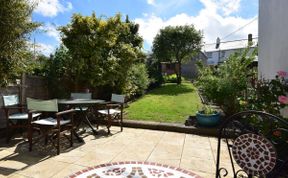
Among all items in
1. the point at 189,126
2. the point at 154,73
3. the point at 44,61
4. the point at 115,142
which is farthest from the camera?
the point at 154,73

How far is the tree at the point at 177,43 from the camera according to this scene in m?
19.8

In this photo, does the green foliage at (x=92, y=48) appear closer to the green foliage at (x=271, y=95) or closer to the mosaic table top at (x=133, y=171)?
the mosaic table top at (x=133, y=171)

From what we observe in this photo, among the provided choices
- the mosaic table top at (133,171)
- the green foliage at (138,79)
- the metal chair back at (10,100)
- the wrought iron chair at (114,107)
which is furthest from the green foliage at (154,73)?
the mosaic table top at (133,171)

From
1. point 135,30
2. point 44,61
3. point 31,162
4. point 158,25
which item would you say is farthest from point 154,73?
point 31,162

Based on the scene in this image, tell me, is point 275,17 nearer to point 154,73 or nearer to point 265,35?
point 265,35

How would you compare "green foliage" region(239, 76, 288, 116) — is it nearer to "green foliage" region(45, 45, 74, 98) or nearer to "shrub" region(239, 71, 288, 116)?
"shrub" region(239, 71, 288, 116)

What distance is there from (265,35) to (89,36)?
435 cm

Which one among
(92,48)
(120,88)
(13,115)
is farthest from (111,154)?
(120,88)

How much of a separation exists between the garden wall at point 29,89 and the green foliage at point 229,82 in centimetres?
435

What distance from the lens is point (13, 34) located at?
4.31 metres

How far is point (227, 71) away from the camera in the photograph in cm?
651

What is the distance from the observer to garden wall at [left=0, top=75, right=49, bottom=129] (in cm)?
491

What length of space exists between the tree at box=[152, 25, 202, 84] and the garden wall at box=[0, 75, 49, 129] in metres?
15.0

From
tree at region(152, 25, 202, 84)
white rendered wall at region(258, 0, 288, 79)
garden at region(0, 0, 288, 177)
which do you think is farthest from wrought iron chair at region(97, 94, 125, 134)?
tree at region(152, 25, 202, 84)
